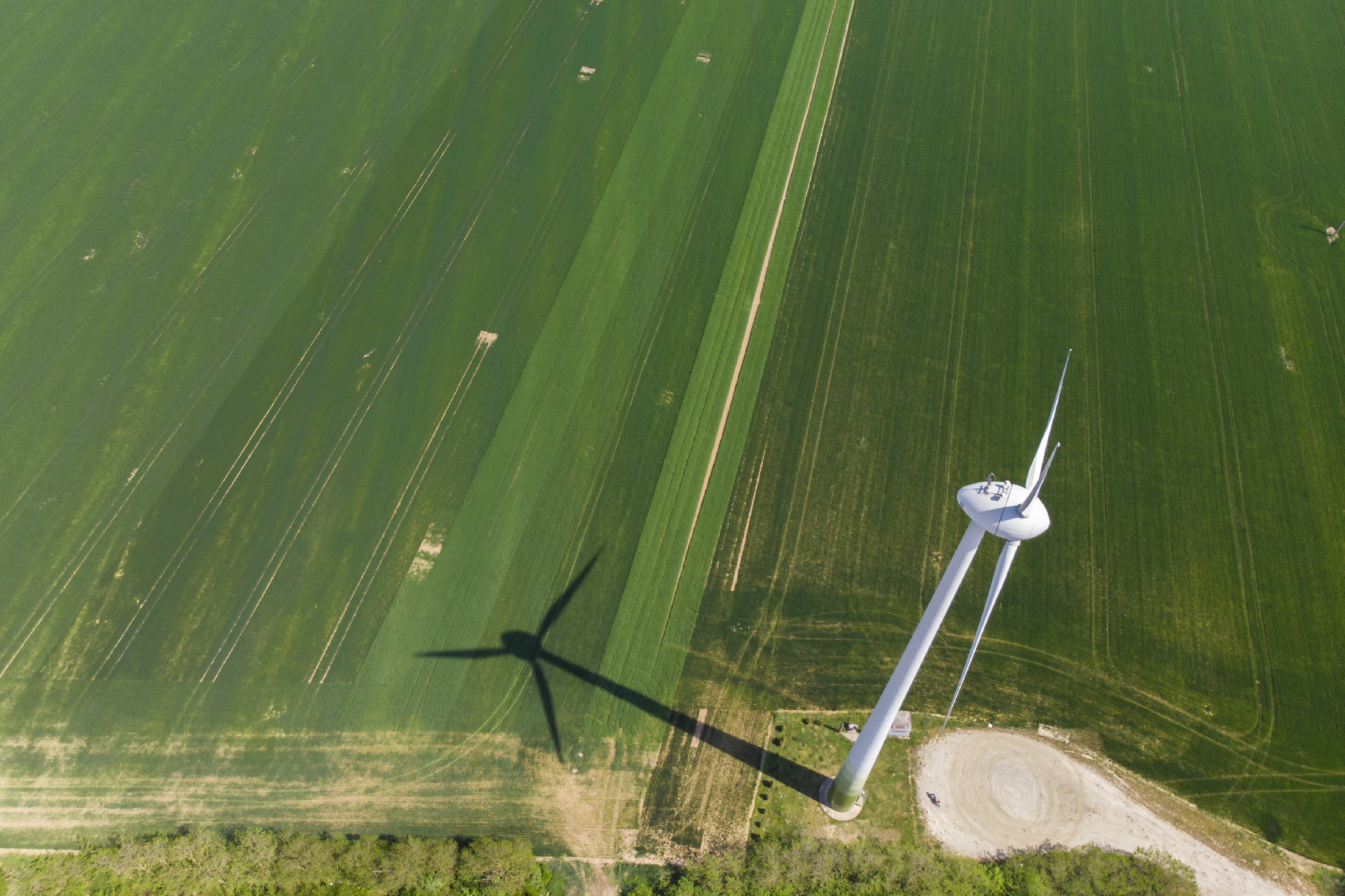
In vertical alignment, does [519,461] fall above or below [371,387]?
below

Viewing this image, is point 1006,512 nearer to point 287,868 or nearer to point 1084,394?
point 1084,394

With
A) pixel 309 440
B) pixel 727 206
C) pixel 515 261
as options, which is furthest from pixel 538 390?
pixel 727 206

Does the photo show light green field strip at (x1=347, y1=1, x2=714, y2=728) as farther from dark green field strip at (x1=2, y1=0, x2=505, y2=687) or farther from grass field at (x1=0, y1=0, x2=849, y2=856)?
dark green field strip at (x1=2, y1=0, x2=505, y2=687)

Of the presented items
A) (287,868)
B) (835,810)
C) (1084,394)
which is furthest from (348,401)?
(1084,394)

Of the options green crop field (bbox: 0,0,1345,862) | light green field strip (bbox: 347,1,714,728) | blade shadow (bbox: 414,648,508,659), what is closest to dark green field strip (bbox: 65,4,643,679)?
green crop field (bbox: 0,0,1345,862)

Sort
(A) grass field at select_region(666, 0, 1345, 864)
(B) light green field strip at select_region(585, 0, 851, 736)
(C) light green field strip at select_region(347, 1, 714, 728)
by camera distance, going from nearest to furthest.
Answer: (A) grass field at select_region(666, 0, 1345, 864)
(C) light green field strip at select_region(347, 1, 714, 728)
(B) light green field strip at select_region(585, 0, 851, 736)

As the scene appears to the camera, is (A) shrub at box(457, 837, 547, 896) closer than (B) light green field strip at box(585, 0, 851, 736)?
Yes

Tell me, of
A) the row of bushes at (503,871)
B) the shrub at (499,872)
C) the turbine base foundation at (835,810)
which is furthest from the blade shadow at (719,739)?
the shrub at (499,872)

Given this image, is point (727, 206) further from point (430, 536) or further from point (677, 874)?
point (677, 874)
